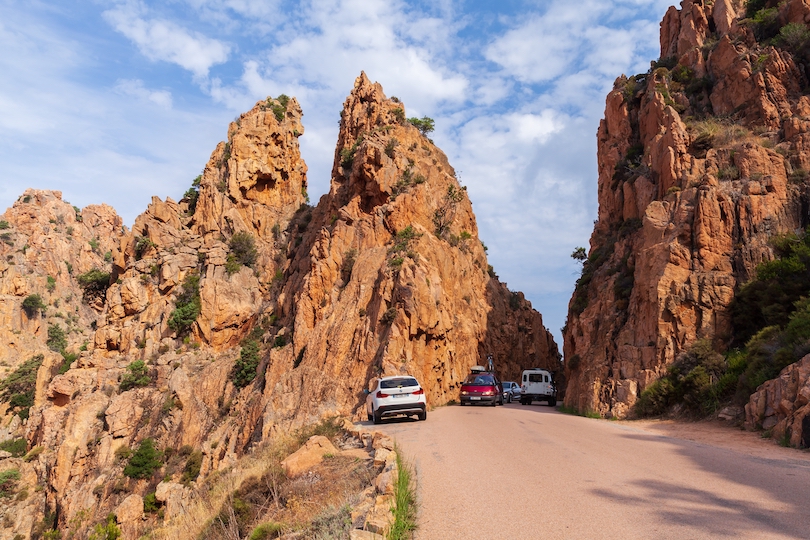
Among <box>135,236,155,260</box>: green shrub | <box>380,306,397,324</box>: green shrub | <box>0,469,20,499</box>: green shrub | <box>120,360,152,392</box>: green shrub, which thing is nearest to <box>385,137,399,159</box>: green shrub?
<box>380,306,397,324</box>: green shrub

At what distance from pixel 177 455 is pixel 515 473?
29.0m

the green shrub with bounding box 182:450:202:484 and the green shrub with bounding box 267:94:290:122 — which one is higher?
the green shrub with bounding box 267:94:290:122

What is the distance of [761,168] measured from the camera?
82.3 ft

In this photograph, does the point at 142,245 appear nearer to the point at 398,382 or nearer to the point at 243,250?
the point at 243,250

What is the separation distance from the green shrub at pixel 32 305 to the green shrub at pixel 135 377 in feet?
136

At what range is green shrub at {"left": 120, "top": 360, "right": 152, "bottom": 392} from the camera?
36375 millimetres

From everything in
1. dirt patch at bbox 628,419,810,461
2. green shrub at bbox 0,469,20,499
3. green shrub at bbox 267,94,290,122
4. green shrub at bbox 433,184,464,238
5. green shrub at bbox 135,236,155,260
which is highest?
green shrub at bbox 267,94,290,122

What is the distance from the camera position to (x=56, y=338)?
69.7 meters

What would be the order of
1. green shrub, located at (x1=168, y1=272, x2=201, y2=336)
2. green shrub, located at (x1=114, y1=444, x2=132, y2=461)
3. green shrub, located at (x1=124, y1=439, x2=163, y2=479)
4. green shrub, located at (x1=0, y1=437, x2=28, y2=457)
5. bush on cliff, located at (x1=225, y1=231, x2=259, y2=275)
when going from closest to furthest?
1. green shrub, located at (x1=124, y1=439, x2=163, y2=479)
2. green shrub, located at (x1=114, y1=444, x2=132, y2=461)
3. green shrub, located at (x1=0, y1=437, x2=28, y2=457)
4. green shrub, located at (x1=168, y1=272, x2=201, y2=336)
5. bush on cliff, located at (x1=225, y1=231, x2=259, y2=275)

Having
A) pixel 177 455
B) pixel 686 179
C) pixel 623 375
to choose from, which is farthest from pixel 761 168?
pixel 177 455

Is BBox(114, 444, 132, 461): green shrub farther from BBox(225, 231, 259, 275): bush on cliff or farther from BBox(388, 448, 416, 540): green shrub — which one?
BBox(388, 448, 416, 540): green shrub

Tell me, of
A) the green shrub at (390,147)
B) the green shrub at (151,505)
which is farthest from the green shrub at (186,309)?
the green shrub at (390,147)

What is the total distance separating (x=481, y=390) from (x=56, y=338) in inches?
2550

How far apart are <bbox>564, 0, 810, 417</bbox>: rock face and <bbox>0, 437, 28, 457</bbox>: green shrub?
38012 mm
